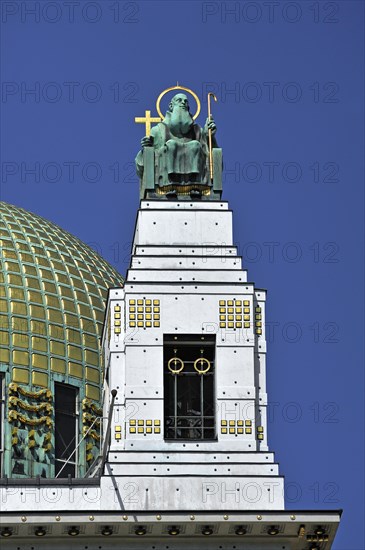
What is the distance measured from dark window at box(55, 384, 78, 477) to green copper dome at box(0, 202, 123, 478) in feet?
1.17

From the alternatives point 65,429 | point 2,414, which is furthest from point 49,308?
point 2,414

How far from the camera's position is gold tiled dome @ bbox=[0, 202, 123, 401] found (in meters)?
111

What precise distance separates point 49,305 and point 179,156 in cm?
1426

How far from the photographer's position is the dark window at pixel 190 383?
96875 mm

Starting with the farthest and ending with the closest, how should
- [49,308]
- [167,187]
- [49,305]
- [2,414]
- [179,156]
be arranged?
[49,305] < [49,308] < [2,414] < [167,187] < [179,156]

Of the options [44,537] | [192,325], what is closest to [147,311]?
[192,325]

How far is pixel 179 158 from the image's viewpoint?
99.8 meters

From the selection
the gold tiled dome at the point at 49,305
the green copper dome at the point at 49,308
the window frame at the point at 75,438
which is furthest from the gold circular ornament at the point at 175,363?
the gold tiled dome at the point at 49,305

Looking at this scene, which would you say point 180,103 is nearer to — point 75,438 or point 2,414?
point 2,414

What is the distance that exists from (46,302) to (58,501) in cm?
1937

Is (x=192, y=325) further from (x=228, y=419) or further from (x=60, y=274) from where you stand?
(x=60, y=274)

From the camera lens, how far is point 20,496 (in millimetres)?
94375

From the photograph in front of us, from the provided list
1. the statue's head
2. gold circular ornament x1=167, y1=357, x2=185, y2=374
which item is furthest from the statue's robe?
gold circular ornament x1=167, y1=357, x2=185, y2=374

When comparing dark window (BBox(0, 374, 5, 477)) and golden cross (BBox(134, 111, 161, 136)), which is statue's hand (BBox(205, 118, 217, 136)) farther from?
→ dark window (BBox(0, 374, 5, 477))
